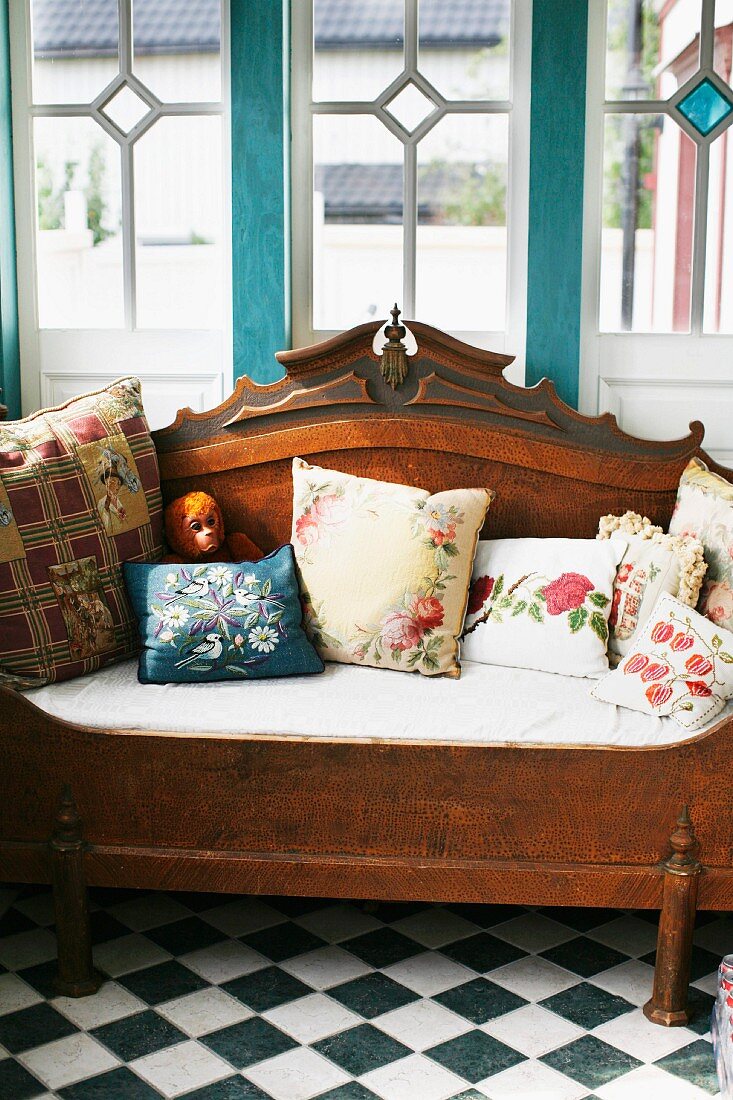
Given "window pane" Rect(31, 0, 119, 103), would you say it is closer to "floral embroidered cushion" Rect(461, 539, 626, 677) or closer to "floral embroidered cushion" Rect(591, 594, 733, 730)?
"floral embroidered cushion" Rect(461, 539, 626, 677)

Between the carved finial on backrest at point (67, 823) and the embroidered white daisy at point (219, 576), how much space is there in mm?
538

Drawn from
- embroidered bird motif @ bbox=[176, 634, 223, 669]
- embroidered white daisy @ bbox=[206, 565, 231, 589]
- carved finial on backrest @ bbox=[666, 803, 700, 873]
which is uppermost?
embroidered white daisy @ bbox=[206, 565, 231, 589]

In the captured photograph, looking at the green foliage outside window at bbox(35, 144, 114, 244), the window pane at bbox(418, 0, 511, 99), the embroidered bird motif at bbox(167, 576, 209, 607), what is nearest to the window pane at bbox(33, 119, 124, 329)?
the green foliage outside window at bbox(35, 144, 114, 244)

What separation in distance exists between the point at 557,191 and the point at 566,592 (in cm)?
104

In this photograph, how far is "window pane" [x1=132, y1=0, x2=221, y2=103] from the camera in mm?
3033

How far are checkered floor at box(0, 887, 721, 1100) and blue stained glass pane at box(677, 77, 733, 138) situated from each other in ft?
6.29

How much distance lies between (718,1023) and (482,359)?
60.9 inches

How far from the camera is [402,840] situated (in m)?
2.30

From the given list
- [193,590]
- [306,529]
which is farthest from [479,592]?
[193,590]

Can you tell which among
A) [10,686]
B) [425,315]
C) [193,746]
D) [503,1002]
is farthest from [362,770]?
[425,315]

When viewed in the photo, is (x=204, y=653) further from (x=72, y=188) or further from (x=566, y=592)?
(x=72, y=188)

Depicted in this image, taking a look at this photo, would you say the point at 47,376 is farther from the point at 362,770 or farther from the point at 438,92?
the point at 362,770

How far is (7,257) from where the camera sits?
314 centimetres

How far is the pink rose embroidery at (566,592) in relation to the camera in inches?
102
